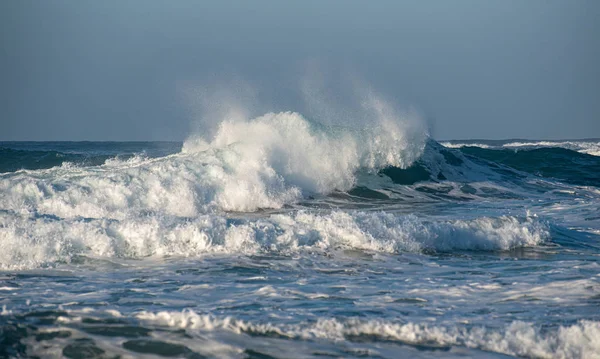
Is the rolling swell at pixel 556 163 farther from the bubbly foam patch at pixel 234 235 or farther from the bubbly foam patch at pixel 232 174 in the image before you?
the bubbly foam patch at pixel 234 235

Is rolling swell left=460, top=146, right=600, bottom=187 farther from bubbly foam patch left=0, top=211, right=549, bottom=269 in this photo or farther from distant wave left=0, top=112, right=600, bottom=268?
bubbly foam patch left=0, top=211, right=549, bottom=269

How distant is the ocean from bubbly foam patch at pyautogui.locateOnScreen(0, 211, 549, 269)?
0.03 m

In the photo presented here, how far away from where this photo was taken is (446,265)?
8148mm

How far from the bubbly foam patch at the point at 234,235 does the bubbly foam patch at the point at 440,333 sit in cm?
337

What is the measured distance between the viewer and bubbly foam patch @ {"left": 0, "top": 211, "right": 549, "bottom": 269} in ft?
27.2

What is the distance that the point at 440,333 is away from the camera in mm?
4953

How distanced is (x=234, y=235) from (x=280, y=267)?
4.91 feet

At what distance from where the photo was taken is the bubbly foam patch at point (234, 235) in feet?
27.2

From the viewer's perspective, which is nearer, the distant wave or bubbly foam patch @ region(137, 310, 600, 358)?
bubbly foam patch @ region(137, 310, 600, 358)

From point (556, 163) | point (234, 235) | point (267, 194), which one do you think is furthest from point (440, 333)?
point (556, 163)

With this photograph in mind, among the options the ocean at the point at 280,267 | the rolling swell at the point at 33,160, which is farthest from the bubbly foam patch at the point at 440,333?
the rolling swell at the point at 33,160

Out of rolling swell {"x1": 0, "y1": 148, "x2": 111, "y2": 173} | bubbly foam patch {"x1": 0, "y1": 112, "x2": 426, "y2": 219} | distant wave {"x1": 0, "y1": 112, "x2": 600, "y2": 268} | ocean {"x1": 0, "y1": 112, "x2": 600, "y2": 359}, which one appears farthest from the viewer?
rolling swell {"x1": 0, "y1": 148, "x2": 111, "y2": 173}

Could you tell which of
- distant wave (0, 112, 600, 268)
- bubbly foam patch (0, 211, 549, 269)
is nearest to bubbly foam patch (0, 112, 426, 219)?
distant wave (0, 112, 600, 268)

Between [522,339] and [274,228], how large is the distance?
5.00 metres
